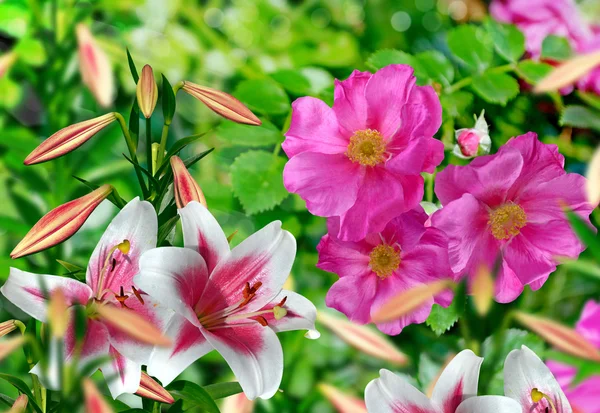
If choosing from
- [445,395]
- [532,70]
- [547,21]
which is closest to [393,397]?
[445,395]

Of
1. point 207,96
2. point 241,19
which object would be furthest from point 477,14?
point 207,96

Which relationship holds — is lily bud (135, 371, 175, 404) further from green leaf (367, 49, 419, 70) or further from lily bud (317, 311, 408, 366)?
green leaf (367, 49, 419, 70)

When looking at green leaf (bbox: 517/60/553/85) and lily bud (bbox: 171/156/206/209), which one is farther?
green leaf (bbox: 517/60/553/85)

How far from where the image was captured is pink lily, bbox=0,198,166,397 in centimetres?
26

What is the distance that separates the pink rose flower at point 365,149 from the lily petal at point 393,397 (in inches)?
2.5

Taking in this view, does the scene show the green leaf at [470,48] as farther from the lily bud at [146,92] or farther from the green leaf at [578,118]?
the lily bud at [146,92]

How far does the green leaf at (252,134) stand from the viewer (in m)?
0.42

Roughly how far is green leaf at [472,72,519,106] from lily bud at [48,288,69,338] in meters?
0.27

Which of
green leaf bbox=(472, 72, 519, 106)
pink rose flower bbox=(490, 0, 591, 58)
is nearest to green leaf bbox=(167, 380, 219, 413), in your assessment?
green leaf bbox=(472, 72, 519, 106)

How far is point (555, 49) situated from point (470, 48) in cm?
7

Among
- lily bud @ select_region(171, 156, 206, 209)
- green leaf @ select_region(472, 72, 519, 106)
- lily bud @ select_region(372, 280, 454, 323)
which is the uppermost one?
lily bud @ select_region(171, 156, 206, 209)

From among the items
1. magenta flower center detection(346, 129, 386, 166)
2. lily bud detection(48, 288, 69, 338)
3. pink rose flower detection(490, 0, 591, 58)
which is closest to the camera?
lily bud detection(48, 288, 69, 338)

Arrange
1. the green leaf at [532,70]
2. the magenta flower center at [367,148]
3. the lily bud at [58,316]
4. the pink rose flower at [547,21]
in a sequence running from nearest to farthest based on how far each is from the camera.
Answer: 1. the lily bud at [58,316]
2. the magenta flower center at [367,148]
3. the green leaf at [532,70]
4. the pink rose flower at [547,21]

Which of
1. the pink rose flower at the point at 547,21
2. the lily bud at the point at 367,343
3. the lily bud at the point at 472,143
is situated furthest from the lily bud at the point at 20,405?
the pink rose flower at the point at 547,21
